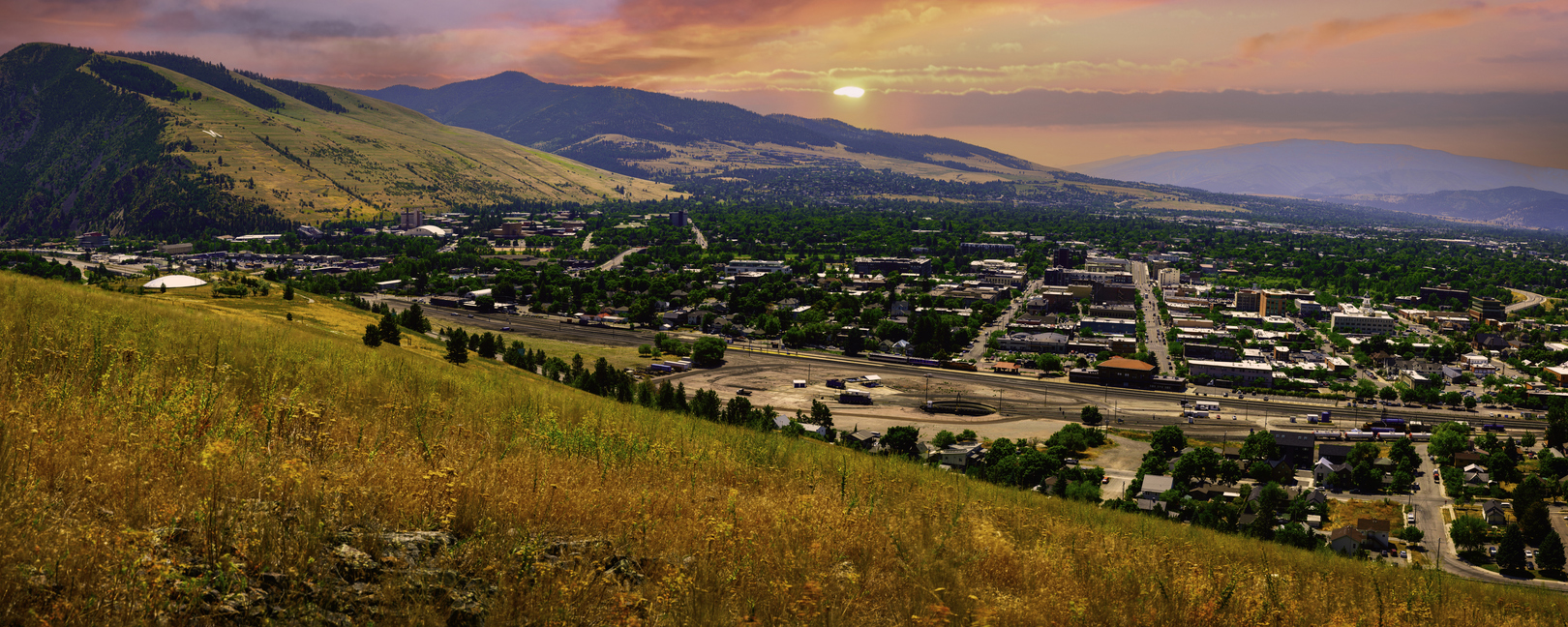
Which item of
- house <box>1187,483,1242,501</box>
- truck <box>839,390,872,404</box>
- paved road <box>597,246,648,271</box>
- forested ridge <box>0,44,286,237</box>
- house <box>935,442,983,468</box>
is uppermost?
forested ridge <box>0,44,286,237</box>

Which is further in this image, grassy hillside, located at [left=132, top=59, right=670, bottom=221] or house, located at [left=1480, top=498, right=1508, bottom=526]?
grassy hillside, located at [left=132, top=59, right=670, bottom=221]

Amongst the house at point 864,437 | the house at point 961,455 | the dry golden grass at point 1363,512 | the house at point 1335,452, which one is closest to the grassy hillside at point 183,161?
the house at point 864,437

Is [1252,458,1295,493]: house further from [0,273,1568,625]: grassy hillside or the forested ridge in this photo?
the forested ridge

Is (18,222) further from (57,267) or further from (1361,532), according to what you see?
(1361,532)

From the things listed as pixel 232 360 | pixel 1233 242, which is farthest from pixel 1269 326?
pixel 1233 242

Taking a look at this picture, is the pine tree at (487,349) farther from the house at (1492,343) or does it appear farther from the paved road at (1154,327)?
the house at (1492,343)

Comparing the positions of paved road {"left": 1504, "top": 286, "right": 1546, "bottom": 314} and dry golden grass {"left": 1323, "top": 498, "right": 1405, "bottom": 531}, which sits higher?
paved road {"left": 1504, "top": 286, "right": 1546, "bottom": 314}

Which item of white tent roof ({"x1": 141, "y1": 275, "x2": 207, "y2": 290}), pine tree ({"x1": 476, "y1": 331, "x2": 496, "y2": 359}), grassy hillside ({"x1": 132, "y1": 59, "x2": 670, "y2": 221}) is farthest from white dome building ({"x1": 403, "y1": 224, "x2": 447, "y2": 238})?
pine tree ({"x1": 476, "y1": 331, "x2": 496, "y2": 359})
